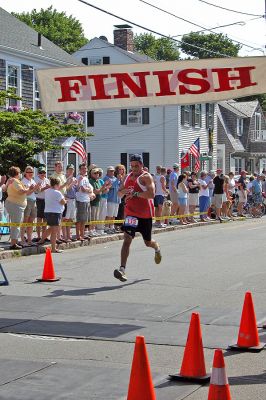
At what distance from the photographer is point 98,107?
12.8 meters

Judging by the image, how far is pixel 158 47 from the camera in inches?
3937

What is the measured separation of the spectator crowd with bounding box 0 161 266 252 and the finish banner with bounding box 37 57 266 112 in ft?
16.3

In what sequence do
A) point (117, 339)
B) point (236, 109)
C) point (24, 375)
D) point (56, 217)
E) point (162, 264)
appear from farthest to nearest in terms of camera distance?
point (236, 109), point (56, 217), point (162, 264), point (117, 339), point (24, 375)

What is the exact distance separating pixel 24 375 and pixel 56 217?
9.86 m

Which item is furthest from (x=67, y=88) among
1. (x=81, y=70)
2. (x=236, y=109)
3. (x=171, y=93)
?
(x=236, y=109)

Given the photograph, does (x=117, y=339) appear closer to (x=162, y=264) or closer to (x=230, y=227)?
(x=162, y=264)

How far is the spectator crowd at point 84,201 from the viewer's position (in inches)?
702

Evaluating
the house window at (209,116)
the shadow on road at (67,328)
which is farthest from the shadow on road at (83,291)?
the house window at (209,116)

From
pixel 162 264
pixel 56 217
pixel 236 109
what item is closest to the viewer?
pixel 162 264

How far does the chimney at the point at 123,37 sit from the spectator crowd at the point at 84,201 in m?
20.9

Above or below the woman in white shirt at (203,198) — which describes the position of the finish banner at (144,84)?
above

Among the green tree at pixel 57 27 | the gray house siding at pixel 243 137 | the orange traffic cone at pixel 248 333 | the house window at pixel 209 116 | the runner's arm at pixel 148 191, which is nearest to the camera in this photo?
the orange traffic cone at pixel 248 333

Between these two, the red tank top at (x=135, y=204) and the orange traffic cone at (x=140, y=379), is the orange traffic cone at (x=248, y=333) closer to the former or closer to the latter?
the orange traffic cone at (x=140, y=379)

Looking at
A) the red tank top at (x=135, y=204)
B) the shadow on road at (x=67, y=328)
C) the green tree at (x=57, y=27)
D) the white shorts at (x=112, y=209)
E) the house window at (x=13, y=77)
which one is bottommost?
the shadow on road at (x=67, y=328)
